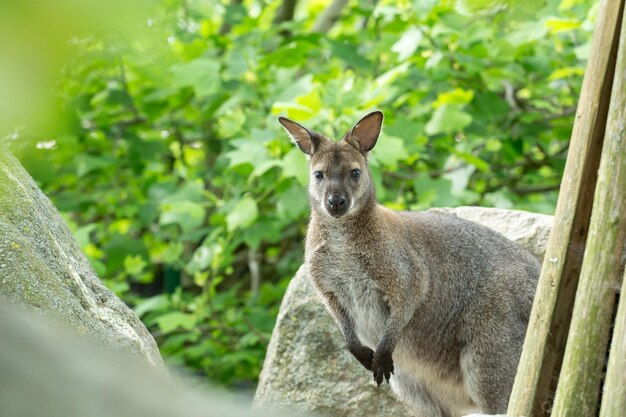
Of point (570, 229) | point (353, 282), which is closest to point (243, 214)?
point (353, 282)

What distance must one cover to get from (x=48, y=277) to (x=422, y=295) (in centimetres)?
211

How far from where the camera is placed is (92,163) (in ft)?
23.0

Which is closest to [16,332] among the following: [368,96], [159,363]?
[159,363]

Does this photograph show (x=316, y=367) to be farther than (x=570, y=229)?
Yes

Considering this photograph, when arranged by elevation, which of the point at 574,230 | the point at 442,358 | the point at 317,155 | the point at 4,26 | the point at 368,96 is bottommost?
the point at 4,26

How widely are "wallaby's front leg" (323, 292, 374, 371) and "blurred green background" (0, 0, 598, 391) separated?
114cm

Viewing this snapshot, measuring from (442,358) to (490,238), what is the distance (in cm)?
71

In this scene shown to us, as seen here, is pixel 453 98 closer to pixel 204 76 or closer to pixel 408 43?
pixel 408 43

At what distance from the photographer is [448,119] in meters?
6.14

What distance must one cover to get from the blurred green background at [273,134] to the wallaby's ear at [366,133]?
1.59 ft

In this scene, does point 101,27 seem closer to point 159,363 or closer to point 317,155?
point 159,363

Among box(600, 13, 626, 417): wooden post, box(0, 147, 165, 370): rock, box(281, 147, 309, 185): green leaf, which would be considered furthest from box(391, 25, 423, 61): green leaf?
box(600, 13, 626, 417): wooden post

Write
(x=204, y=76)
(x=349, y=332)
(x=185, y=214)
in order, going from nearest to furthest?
(x=349, y=332)
(x=185, y=214)
(x=204, y=76)

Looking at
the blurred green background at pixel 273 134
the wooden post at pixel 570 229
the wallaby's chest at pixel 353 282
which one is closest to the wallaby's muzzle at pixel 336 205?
the wallaby's chest at pixel 353 282
